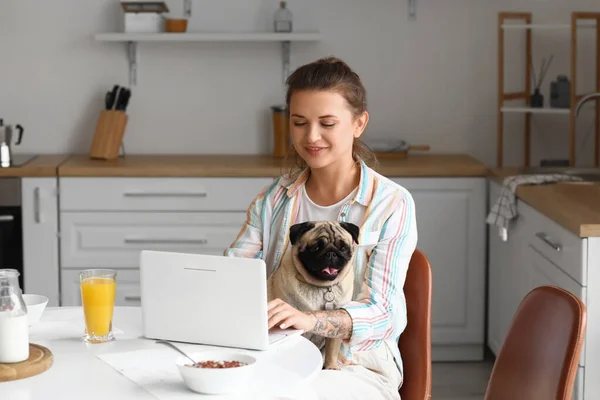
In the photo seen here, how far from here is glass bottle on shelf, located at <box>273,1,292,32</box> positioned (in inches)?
158

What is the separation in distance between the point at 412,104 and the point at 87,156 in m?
1.42

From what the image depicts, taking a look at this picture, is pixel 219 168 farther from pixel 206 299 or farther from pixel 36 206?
pixel 206 299

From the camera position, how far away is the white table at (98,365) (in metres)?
1.50

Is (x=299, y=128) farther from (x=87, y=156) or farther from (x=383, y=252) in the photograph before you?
(x=87, y=156)

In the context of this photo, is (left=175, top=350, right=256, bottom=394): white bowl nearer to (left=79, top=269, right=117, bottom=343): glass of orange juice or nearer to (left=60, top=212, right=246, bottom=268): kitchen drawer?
(left=79, top=269, right=117, bottom=343): glass of orange juice

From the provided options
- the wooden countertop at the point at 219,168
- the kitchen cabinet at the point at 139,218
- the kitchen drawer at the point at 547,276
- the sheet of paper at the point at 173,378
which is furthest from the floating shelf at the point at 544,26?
the sheet of paper at the point at 173,378

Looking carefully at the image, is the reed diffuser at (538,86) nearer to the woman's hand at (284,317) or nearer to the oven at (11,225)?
the oven at (11,225)

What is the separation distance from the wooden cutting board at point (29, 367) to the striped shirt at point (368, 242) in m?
0.65

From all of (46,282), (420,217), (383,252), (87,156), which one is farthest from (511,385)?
(87,156)

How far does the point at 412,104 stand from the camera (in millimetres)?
4184

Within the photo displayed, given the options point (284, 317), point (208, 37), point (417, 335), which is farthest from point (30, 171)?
point (284, 317)

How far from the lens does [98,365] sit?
164cm

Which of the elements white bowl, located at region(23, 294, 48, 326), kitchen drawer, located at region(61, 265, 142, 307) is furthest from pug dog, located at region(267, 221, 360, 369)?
kitchen drawer, located at region(61, 265, 142, 307)

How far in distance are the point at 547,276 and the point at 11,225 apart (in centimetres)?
203
